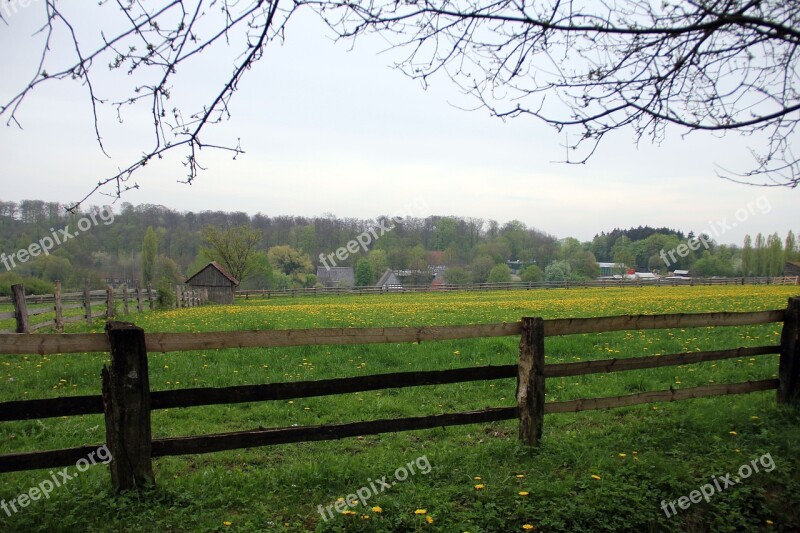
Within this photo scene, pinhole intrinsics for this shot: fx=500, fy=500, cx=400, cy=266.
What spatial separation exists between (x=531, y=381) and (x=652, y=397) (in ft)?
4.76

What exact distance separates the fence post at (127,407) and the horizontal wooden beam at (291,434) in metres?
0.14

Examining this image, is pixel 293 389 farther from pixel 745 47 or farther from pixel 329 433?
pixel 745 47

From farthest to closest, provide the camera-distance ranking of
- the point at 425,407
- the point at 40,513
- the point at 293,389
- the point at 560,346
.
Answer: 1. the point at 560,346
2. the point at 425,407
3. the point at 293,389
4. the point at 40,513

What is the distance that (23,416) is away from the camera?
10.8 ft

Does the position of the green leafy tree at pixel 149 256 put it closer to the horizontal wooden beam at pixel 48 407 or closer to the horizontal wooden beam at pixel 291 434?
the horizontal wooden beam at pixel 48 407

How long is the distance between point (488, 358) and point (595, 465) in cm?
465

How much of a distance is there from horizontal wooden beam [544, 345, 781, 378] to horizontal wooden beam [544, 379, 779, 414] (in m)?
0.25

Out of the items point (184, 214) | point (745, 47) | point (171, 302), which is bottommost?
point (171, 302)

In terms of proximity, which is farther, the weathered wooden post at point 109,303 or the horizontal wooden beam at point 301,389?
the weathered wooden post at point 109,303

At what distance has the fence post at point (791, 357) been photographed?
17.9 ft

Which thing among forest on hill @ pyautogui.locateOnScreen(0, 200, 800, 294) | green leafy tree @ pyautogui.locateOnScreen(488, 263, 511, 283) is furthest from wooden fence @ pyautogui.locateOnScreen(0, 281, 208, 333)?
green leafy tree @ pyautogui.locateOnScreen(488, 263, 511, 283)

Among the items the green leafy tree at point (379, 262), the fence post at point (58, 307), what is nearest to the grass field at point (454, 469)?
the fence post at point (58, 307)

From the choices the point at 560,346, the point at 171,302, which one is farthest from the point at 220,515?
the point at 171,302

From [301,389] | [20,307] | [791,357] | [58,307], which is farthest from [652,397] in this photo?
[58,307]
